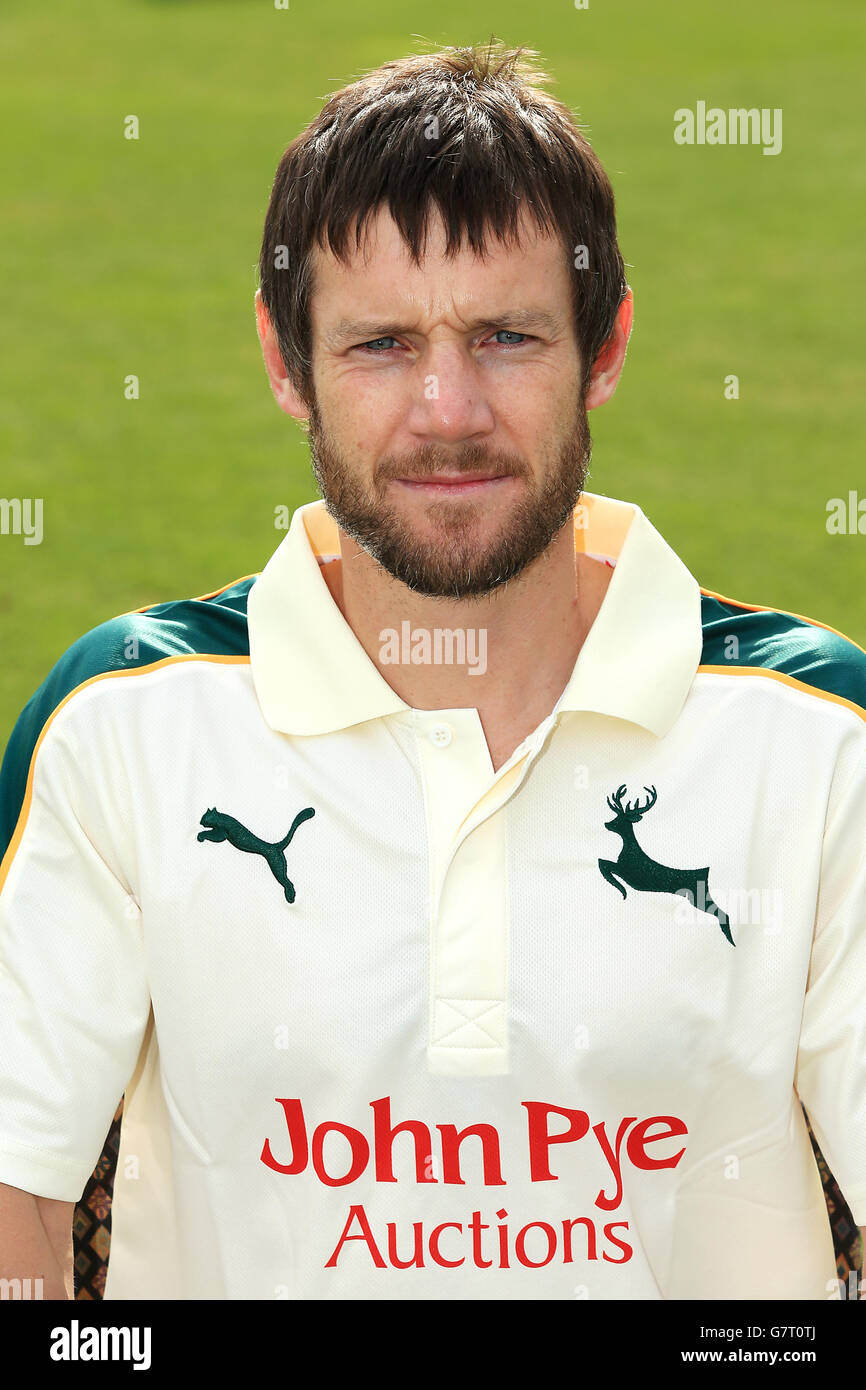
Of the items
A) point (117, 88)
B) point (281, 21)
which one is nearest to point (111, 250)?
point (117, 88)

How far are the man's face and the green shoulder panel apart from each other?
198 millimetres

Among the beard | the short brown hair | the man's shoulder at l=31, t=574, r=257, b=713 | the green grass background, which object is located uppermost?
the green grass background

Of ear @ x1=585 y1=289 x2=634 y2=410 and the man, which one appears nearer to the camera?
the man

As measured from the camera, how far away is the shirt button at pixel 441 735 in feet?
5.77

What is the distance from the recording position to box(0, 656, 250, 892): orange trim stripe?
69.5 inches

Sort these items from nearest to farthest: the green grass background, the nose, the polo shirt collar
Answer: the nose → the polo shirt collar → the green grass background

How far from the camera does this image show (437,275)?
5.44 ft

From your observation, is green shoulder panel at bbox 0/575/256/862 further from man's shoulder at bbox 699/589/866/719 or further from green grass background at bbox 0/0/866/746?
green grass background at bbox 0/0/866/746

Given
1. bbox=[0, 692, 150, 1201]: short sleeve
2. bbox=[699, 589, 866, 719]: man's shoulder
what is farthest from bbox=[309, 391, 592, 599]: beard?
bbox=[0, 692, 150, 1201]: short sleeve

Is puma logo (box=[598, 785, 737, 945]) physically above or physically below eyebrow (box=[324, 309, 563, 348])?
below

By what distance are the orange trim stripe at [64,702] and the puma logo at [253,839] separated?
0.16 meters

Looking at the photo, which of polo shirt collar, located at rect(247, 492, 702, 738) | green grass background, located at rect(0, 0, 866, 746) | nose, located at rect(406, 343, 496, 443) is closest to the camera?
nose, located at rect(406, 343, 496, 443)

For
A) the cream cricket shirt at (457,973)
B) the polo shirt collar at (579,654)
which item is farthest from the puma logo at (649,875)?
the polo shirt collar at (579,654)
